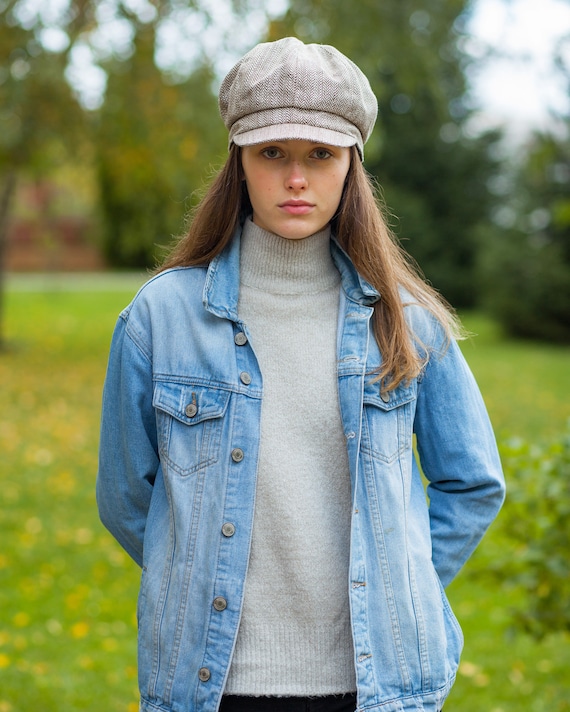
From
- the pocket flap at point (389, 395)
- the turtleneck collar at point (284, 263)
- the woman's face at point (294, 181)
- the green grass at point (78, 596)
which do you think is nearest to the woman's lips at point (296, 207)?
the woman's face at point (294, 181)

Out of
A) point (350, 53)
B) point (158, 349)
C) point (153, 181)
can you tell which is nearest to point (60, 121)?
point (153, 181)

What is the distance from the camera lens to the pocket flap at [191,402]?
1.84 metres

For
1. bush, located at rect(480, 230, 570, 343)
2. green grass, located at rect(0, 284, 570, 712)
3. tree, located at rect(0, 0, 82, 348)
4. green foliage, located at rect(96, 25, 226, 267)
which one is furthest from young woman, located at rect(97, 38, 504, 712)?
bush, located at rect(480, 230, 570, 343)

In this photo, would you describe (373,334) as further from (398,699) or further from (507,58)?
(507,58)

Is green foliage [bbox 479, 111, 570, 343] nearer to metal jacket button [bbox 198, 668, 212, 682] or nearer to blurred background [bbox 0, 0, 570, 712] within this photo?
blurred background [bbox 0, 0, 570, 712]

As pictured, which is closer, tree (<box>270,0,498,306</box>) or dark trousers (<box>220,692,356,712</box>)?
dark trousers (<box>220,692,356,712</box>)

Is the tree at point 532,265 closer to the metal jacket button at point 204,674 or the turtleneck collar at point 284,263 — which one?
the turtleneck collar at point 284,263

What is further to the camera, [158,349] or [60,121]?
[60,121]

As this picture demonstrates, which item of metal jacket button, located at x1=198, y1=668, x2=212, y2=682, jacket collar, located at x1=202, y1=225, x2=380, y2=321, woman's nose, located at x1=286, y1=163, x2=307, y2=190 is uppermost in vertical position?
woman's nose, located at x1=286, y1=163, x2=307, y2=190

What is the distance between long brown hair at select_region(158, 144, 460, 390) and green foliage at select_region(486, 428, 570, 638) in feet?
4.78

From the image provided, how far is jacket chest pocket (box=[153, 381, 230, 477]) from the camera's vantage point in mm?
1832

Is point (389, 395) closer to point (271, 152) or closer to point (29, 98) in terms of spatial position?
point (271, 152)

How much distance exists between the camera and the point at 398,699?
1.81 metres

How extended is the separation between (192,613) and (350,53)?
31.3ft
